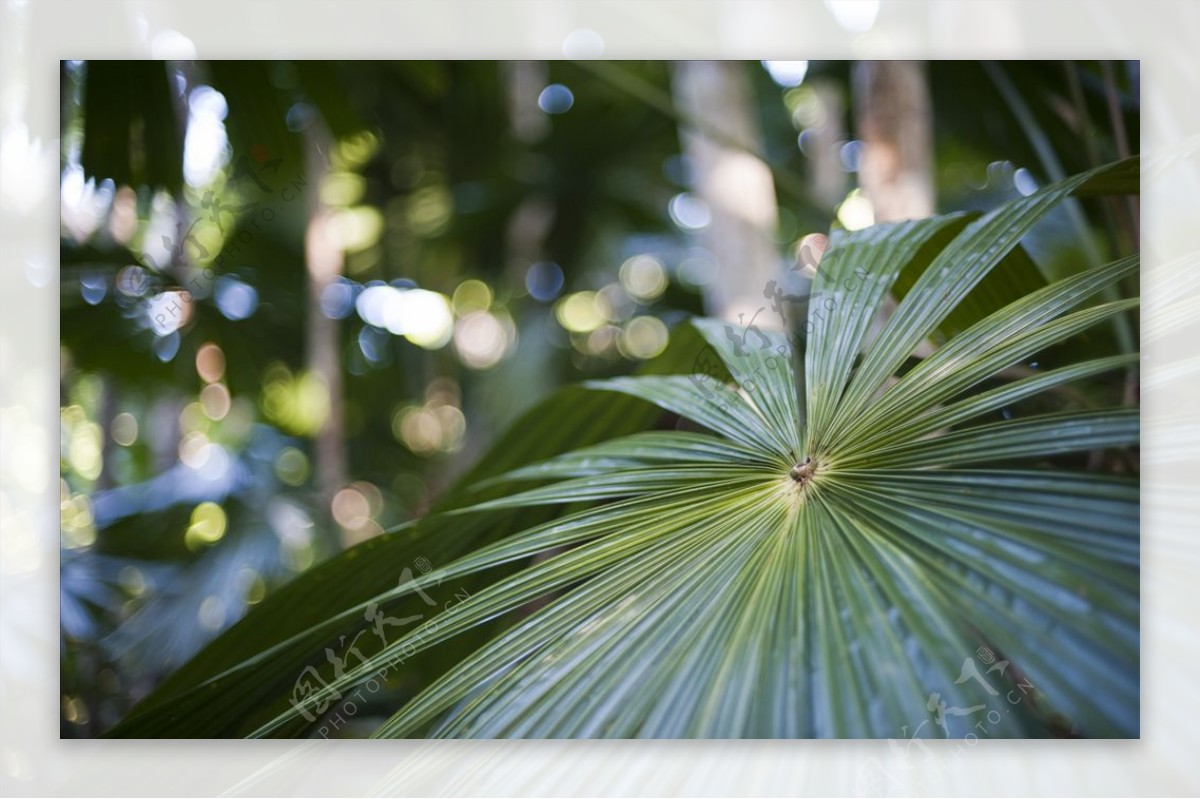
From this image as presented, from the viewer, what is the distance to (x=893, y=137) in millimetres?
1183

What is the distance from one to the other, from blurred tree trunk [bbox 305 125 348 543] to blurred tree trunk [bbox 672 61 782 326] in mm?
446

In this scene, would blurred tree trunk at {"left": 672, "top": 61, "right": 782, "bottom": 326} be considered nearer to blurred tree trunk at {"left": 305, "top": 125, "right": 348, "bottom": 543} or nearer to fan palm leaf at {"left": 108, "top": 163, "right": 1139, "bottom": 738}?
fan palm leaf at {"left": 108, "top": 163, "right": 1139, "bottom": 738}

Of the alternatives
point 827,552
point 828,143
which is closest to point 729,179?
point 828,143

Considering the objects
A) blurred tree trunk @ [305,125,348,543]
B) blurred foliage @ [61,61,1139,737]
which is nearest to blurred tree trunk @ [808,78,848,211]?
blurred foliage @ [61,61,1139,737]

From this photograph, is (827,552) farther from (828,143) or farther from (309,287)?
(309,287)

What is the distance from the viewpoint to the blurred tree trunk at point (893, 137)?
117 cm

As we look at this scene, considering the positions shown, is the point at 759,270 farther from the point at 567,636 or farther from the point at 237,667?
the point at 237,667

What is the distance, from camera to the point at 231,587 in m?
1.16

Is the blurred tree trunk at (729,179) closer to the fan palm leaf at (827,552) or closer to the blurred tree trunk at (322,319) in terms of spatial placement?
the fan palm leaf at (827,552)

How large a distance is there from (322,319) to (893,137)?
2.40 feet

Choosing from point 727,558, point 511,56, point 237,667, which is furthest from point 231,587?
point 511,56

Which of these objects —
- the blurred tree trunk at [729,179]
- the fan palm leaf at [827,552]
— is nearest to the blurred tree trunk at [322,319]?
the fan palm leaf at [827,552]

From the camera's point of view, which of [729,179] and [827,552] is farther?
[729,179]

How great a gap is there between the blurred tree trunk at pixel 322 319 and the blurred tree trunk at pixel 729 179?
1.46 ft
